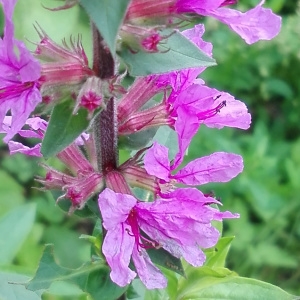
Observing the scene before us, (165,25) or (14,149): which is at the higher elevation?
(165,25)

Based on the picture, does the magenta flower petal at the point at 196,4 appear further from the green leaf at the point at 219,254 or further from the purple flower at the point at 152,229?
the green leaf at the point at 219,254

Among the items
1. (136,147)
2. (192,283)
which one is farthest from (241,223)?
(136,147)

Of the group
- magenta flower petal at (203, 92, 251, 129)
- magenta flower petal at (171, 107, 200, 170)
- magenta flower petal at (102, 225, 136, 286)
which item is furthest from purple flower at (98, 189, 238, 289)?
magenta flower petal at (203, 92, 251, 129)

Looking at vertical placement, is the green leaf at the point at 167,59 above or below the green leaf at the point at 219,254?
above

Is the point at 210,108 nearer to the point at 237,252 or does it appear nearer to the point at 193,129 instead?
the point at 193,129

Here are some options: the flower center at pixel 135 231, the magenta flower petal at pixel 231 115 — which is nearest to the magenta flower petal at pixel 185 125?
the magenta flower petal at pixel 231 115

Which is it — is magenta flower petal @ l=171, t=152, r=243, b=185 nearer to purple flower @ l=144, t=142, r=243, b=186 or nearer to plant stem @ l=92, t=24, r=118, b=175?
purple flower @ l=144, t=142, r=243, b=186
